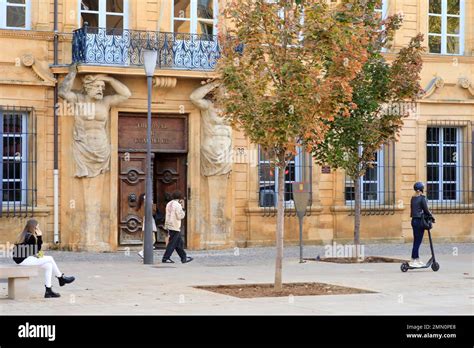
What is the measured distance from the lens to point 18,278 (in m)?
16.0

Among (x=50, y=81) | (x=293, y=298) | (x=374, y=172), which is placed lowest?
(x=293, y=298)

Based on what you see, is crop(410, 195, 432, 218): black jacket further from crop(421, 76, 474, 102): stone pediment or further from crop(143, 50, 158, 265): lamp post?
crop(421, 76, 474, 102): stone pediment

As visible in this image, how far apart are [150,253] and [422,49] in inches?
280

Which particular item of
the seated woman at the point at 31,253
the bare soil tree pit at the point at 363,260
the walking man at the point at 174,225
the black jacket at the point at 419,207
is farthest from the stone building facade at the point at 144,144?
the seated woman at the point at 31,253

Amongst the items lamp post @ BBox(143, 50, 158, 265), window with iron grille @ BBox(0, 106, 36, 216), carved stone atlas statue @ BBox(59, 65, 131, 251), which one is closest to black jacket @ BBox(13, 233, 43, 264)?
lamp post @ BBox(143, 50, 158, 265)

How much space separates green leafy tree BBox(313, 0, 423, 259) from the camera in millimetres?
23734

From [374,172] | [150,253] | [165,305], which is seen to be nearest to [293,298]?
[165,305]

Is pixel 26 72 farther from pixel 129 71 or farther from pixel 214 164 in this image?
pixel 214 164

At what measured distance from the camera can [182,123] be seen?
28.0m

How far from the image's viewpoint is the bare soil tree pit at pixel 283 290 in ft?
56.4

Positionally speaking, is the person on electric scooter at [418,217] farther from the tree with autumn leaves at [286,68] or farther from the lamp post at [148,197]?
the lamp post at [148,197]

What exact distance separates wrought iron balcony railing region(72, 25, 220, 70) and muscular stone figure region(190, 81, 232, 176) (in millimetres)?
748

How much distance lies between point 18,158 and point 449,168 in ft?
39.2
